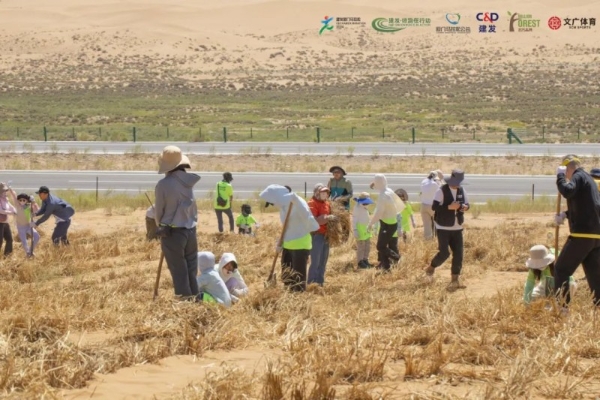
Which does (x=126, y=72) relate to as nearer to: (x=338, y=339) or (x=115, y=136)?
(x=115, y=136)

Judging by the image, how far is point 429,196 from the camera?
57.0ft

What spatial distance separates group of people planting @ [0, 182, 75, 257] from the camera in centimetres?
1588

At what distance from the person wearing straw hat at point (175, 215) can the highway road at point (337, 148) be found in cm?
2931

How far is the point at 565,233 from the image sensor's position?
18688 mm

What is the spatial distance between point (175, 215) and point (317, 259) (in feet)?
9.97

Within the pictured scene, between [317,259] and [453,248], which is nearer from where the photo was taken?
[317,259]

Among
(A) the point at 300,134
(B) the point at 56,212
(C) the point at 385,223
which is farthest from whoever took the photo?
(A) the point at 300,134

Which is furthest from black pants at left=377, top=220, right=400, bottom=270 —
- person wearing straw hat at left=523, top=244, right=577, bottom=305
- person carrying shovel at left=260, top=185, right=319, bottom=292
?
person wearing straw hat at left=523, top=244, right=577, bottom=305

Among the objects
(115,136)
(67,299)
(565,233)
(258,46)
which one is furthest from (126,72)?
(67,299)

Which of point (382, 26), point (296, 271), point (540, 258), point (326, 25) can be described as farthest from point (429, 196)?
point (382, 26)

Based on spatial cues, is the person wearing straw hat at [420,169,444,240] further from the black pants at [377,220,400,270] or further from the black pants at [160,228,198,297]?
the black pants at [160,228,198,297]

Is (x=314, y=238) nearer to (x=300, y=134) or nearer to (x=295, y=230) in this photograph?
(x=295, y=230)

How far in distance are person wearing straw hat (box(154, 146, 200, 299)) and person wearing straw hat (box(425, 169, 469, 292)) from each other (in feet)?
13.0

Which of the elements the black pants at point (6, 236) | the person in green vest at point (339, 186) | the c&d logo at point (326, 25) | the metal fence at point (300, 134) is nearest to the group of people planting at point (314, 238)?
the person in green vest at point (339, 186)
